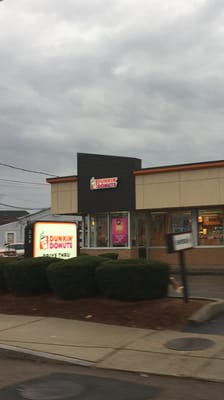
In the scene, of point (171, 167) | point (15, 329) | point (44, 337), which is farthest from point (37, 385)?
point (171, 167)

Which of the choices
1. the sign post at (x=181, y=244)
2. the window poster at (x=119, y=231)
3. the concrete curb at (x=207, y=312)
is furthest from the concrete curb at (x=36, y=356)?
the window poster at (x=119, y=231)

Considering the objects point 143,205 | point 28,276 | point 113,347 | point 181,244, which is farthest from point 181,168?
point 113,347

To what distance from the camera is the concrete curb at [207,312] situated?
9.70 m

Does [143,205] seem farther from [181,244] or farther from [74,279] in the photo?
[181,244]

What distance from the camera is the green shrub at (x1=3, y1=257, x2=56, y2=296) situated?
12.8 m

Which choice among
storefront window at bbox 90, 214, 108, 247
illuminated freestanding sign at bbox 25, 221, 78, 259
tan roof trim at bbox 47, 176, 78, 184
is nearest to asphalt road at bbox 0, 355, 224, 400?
illuminated freestanding sign at bbox 25, 221, 78, 259

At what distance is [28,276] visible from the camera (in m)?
12.8

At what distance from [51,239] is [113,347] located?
735cm

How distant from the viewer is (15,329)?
9.95 m

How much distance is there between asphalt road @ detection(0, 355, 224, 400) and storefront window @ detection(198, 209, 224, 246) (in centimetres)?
1888

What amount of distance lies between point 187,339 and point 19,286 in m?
5.53

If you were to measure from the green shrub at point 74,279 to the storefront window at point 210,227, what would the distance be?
47.5ft

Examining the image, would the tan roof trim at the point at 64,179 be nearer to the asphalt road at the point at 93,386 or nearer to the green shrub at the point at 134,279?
the green shrub at the point at 134,279

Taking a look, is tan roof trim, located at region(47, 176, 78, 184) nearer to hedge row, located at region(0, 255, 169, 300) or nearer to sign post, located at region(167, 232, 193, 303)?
hedge row, located at region(0, 255, 169, 300)
